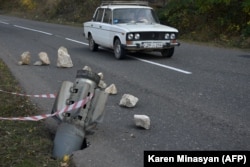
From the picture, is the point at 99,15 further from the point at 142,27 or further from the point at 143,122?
the point at 143,122

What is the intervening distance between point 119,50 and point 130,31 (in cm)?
90

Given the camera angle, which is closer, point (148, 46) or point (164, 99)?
point (164, 99)

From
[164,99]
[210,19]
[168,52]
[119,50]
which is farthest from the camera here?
[210,19]

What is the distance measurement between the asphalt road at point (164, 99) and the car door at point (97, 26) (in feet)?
1.84

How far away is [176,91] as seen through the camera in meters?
8.76

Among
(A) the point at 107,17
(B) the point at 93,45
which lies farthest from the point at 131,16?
(B) the point at 93,45

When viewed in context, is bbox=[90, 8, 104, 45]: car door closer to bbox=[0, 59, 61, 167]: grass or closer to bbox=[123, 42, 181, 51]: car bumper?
bbox=[123, 42, 181, 51]: car bumper

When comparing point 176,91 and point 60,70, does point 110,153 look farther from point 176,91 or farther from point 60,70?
point 60,70

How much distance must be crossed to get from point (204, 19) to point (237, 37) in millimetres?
2958

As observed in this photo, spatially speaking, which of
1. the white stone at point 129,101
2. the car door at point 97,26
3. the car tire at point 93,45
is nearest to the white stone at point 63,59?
the car door at point 97,26

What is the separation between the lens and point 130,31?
41.8ft

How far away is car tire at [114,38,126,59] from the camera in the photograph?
1325cm

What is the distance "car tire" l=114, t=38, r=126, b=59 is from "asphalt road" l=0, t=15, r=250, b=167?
0.19m

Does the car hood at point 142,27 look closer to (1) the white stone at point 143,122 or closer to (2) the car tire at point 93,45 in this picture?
(2) the car tire at point 93,45
